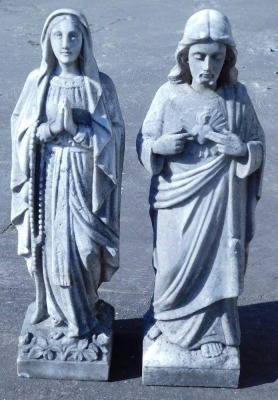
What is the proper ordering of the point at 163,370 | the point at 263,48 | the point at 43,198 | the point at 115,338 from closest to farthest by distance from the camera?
the point at 43,198, the point at 163,370, the point at 115,338, the point at 263,48

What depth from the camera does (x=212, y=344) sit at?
6414mm

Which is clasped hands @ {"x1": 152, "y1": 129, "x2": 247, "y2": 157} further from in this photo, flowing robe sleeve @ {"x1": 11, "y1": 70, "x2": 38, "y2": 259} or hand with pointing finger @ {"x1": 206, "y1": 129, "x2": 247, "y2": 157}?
flowing robe sleeve @ {"x1": 11, "y1": 70, "x2": 38, "y2": 259}

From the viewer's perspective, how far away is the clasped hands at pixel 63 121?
5684mm

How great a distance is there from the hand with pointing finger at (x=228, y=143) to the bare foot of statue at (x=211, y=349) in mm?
1537

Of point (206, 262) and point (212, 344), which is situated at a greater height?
point (206, 262)

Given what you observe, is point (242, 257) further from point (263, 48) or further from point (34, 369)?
point (263, 48)

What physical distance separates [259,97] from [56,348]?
664 cm

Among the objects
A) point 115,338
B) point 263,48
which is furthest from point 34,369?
point 263,48

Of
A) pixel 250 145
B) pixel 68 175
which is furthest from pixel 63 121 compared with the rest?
pixel 250 145

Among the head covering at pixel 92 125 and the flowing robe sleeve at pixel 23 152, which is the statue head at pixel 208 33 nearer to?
the head covering at pixel 92 125

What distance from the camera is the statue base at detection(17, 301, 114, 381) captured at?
6410 mm

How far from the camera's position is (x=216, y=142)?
19.0 feet

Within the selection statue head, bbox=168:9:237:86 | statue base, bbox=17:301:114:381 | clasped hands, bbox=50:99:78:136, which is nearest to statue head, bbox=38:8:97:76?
clasped hands, bbox=50:99:78:136

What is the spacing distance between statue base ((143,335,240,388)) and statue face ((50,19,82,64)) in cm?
226
